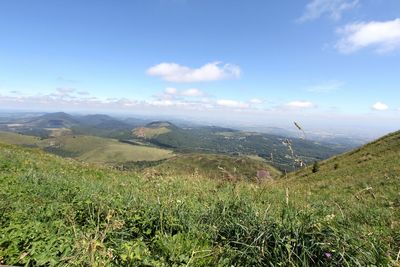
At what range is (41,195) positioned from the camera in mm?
9062

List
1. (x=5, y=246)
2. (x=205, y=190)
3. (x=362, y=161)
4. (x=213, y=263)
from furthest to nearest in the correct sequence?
(x=362, y=161) < (x=205, y=190) < (x=5, y=246) < (x=213, y=263)

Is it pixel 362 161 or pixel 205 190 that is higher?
pixel 205 190

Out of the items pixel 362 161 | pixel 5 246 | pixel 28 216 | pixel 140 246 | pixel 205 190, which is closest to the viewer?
pixel 140 246

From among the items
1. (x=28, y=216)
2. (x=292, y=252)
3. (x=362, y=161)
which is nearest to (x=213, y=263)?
(x=292, y=252)

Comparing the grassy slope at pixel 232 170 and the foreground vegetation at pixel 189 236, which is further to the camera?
the grassy slope at pixel 232 170

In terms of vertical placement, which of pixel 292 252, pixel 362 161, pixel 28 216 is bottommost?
pixel 362 161

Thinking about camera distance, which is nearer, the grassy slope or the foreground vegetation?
the foreground vegetation

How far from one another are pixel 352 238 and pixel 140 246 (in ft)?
10.2

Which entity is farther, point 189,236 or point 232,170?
point 232,170

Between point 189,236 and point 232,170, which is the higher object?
point 232,170

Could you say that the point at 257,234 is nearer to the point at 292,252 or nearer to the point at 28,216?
the point at 292,252

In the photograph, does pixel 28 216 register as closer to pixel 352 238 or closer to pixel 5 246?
pixel 5 246

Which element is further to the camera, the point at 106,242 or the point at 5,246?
the point at 5,246

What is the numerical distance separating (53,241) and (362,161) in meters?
31.3
